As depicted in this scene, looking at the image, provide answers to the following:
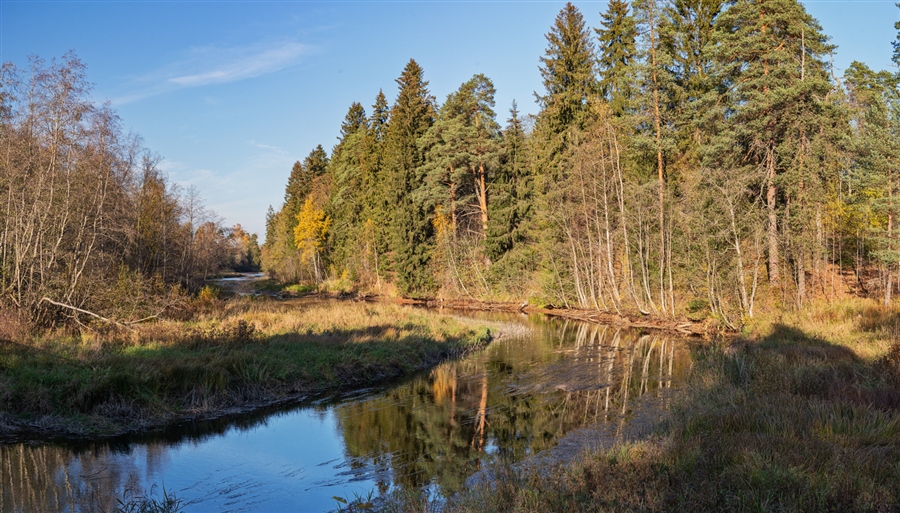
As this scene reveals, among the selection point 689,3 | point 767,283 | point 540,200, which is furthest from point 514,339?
point 689,3

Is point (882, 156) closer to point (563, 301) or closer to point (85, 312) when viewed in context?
point (563, 301)

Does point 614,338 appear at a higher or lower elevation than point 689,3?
lower

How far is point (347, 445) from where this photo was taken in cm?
1095

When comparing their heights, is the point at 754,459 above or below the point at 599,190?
below

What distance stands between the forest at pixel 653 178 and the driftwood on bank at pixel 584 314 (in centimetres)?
76

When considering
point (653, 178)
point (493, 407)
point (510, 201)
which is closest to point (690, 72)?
point (653, 178)

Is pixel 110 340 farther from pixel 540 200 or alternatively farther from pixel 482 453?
pixel 540 200

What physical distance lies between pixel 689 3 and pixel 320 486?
117 ft

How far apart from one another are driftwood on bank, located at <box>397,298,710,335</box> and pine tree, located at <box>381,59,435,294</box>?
2.44 m

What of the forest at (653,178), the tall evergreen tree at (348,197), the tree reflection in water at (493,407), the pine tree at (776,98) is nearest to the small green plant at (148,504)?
the tree reflection in water at (493,407)

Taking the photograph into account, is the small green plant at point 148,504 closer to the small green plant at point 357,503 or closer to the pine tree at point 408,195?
the small green plant at point 357,503

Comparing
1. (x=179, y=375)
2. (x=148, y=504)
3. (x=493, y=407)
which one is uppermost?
(x=179, y=375)

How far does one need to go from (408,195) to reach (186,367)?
34146 millimetres

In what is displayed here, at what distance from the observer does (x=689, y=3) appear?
34.2m
